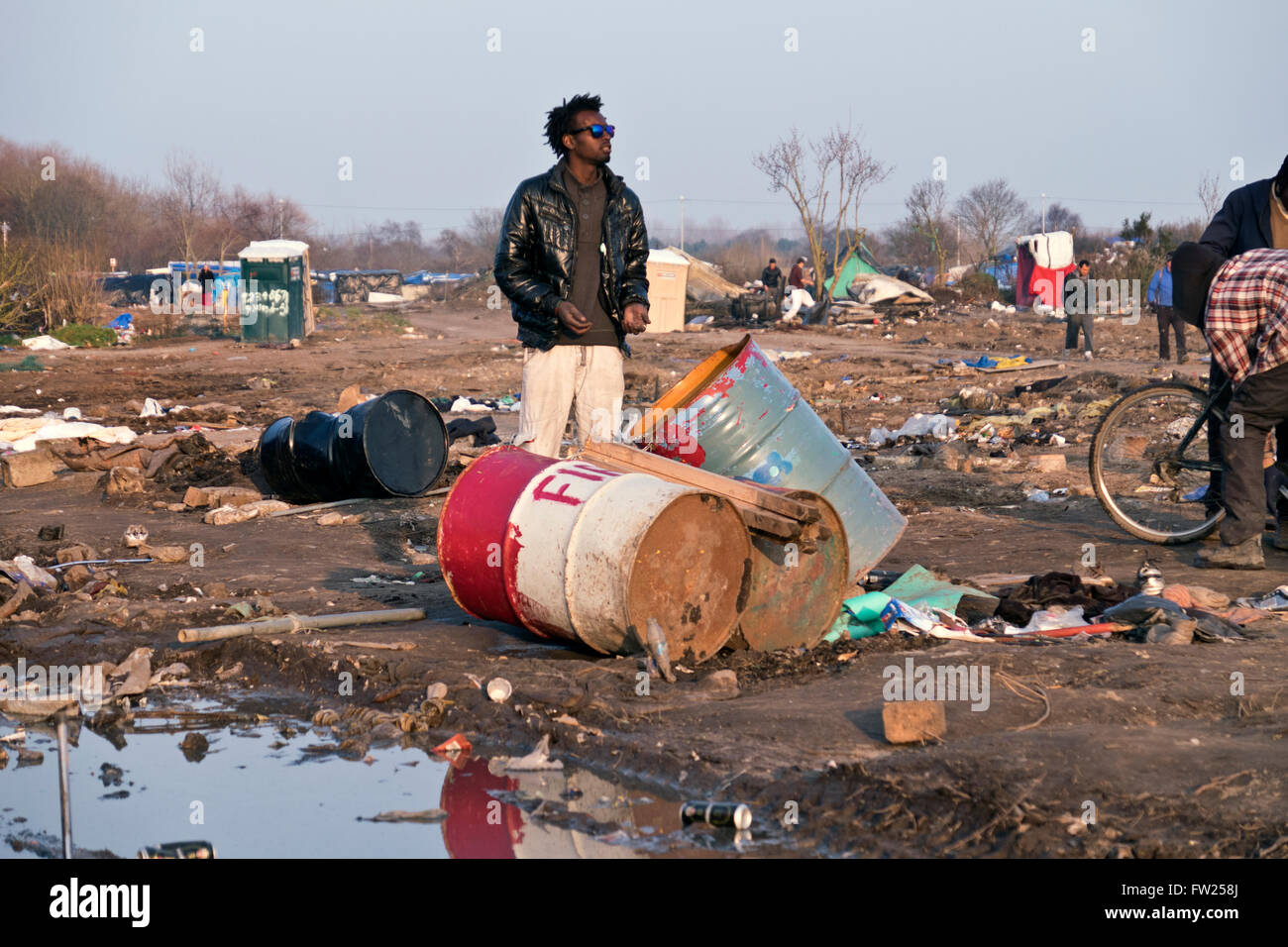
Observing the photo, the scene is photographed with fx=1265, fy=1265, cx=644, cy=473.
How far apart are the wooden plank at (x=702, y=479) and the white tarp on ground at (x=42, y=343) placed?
21600 mm

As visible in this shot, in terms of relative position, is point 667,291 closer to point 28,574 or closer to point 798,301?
point 798,301

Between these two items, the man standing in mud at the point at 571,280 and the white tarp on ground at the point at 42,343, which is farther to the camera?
the white tarp on ground at the point at 42,343

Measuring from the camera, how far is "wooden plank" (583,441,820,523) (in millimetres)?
4480

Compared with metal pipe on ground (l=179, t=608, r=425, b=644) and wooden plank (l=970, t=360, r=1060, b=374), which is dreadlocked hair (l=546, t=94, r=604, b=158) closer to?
metal pipe on ground (l=179, t=608, r=425, b=644)

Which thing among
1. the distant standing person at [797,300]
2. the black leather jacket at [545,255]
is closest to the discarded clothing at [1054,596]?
the black leather jacket at [545,255]

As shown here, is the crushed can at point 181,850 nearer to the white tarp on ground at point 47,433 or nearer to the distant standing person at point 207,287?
the white tarp on ground at point 47,433

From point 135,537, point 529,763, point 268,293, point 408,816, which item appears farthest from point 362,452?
point 268,293

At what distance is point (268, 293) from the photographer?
26141mm

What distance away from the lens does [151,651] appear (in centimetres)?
487

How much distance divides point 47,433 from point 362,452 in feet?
15.0

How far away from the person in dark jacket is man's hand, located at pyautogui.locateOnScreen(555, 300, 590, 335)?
280 centimetres

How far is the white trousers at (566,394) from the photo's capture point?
5.47 meters

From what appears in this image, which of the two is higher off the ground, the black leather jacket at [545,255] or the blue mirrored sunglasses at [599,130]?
the blue mirrored sunglasses at [599,130]

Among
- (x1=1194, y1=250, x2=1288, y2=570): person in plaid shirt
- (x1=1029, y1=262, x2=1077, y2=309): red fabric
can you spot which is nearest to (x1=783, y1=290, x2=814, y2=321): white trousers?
(x1=1029, y1=262, x2=1077, y2=309): red fabric
